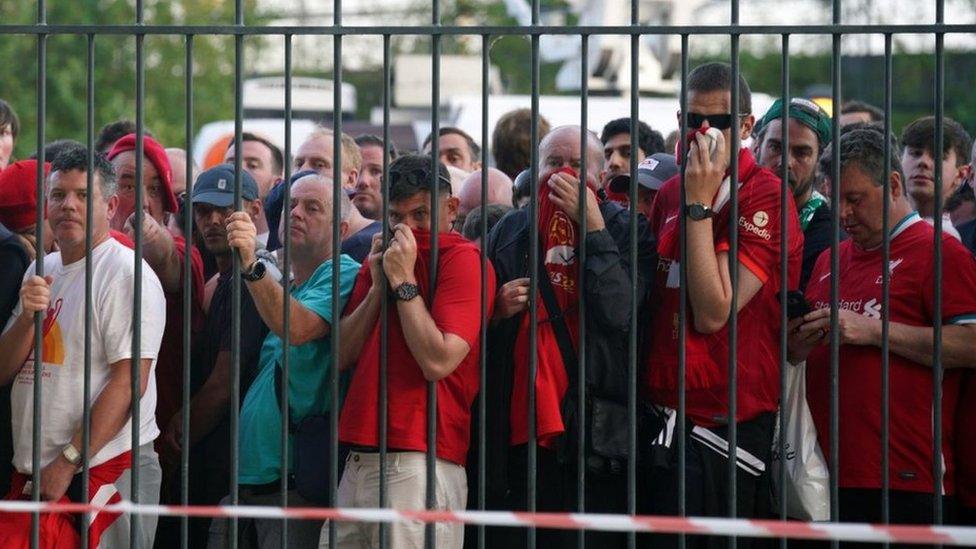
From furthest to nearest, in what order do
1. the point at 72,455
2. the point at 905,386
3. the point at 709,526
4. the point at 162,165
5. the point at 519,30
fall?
1. the point at 162,165
2. the point at 72,455
3. the point at 905,386
4. the point at 519,30
5. the point at 709,526

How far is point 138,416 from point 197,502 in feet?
4.30

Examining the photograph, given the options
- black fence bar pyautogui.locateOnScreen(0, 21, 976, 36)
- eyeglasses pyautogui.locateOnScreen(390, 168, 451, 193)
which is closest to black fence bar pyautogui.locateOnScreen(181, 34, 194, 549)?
black fence bar pyautogui.locateOnScreen(0, 21, 976, 36)

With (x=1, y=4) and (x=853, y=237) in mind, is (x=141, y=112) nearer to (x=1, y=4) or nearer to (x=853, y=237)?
(x=853, y=237)

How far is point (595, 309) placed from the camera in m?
5.00

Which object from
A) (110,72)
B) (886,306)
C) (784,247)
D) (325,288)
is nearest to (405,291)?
(325,288)

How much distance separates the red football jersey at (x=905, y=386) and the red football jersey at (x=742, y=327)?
0.83ft

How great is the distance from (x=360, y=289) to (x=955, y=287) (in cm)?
189

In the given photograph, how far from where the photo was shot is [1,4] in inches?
1348

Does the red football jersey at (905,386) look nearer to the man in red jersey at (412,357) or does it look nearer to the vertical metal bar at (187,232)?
the man in red jersey at (412,357)

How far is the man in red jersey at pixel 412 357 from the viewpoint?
5.01m

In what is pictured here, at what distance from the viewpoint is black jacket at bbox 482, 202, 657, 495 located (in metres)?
4.97

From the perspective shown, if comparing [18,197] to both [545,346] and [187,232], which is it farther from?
[545,346]

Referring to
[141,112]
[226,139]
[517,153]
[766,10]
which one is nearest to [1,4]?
[766,10]

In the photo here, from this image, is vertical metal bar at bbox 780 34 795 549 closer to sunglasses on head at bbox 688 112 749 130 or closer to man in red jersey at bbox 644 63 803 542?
man in red jersey at bbox 644 63 803 542
